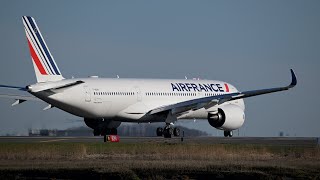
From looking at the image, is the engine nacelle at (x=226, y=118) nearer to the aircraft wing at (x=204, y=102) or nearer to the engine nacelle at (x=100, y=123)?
the aircraft wing at (x=204, y=102)

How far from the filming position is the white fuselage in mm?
55812

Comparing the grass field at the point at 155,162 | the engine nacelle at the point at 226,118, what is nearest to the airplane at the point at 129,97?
the engine nacelle at the point at 226,118

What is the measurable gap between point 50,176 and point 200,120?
136 feet

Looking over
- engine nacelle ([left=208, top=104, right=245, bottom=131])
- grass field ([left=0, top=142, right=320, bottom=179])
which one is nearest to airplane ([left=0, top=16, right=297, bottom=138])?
engine nacelle ([left=208, top=104, right=245, bottom=131])

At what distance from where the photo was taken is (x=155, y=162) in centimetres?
3269

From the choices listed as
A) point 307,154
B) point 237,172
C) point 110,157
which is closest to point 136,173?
point 237,172

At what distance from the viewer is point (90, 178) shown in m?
25.6

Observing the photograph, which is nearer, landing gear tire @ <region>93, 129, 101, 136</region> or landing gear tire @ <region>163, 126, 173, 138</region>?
landing gear tire @ <region>163, 126, 173, 138</region>

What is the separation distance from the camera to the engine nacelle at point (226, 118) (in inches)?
2392

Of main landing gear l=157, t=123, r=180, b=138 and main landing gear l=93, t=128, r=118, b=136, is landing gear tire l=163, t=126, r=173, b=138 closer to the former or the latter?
main landing gear l=157, t=123, r=180, b=138

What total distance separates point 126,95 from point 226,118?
324 inches

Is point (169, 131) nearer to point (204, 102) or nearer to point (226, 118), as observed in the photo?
point (204, 102)

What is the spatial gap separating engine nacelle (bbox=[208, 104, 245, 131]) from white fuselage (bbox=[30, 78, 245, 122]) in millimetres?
3048

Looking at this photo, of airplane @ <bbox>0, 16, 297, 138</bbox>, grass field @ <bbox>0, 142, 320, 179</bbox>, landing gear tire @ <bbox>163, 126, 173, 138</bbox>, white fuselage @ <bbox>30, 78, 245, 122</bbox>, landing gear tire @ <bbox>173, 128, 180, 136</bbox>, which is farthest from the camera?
landing gear tire @ <bbox>173, 128, 180, 136</bbox>
